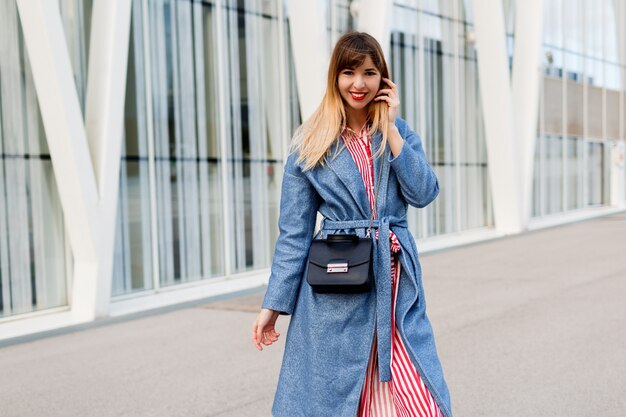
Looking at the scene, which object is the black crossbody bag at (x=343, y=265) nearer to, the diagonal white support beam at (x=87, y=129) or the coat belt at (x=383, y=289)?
the coat belt at (x=383, y=289)

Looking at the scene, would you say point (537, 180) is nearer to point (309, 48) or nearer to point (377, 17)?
point (377, 17)

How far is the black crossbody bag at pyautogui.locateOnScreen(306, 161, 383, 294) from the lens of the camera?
8.99 feet

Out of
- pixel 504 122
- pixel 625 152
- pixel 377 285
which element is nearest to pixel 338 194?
pixel 377 285

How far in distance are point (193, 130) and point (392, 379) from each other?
8839 millimetres

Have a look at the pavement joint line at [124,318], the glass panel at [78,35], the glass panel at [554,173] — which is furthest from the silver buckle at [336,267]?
the glass panel at [554,173]

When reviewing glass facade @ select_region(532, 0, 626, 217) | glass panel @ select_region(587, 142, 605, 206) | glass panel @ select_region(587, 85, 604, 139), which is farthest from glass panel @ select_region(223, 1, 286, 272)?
glass panel @ select_region(587, 142, 605, 206)

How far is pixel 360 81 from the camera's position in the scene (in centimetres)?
283

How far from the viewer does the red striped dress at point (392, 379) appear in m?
2.74

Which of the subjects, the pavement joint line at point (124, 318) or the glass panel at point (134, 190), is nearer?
the pavement joint line at point (124, 318)

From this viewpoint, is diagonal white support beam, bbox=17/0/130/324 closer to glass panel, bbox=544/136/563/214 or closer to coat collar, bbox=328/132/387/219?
coat collar, bbox=328/132/387/219

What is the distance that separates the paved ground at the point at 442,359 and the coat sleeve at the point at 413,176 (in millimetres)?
2618

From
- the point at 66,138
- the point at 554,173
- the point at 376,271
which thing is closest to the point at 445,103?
the point at 554,173

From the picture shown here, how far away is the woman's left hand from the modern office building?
250 inches

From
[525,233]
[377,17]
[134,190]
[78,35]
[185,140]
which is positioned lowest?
[525,233]
